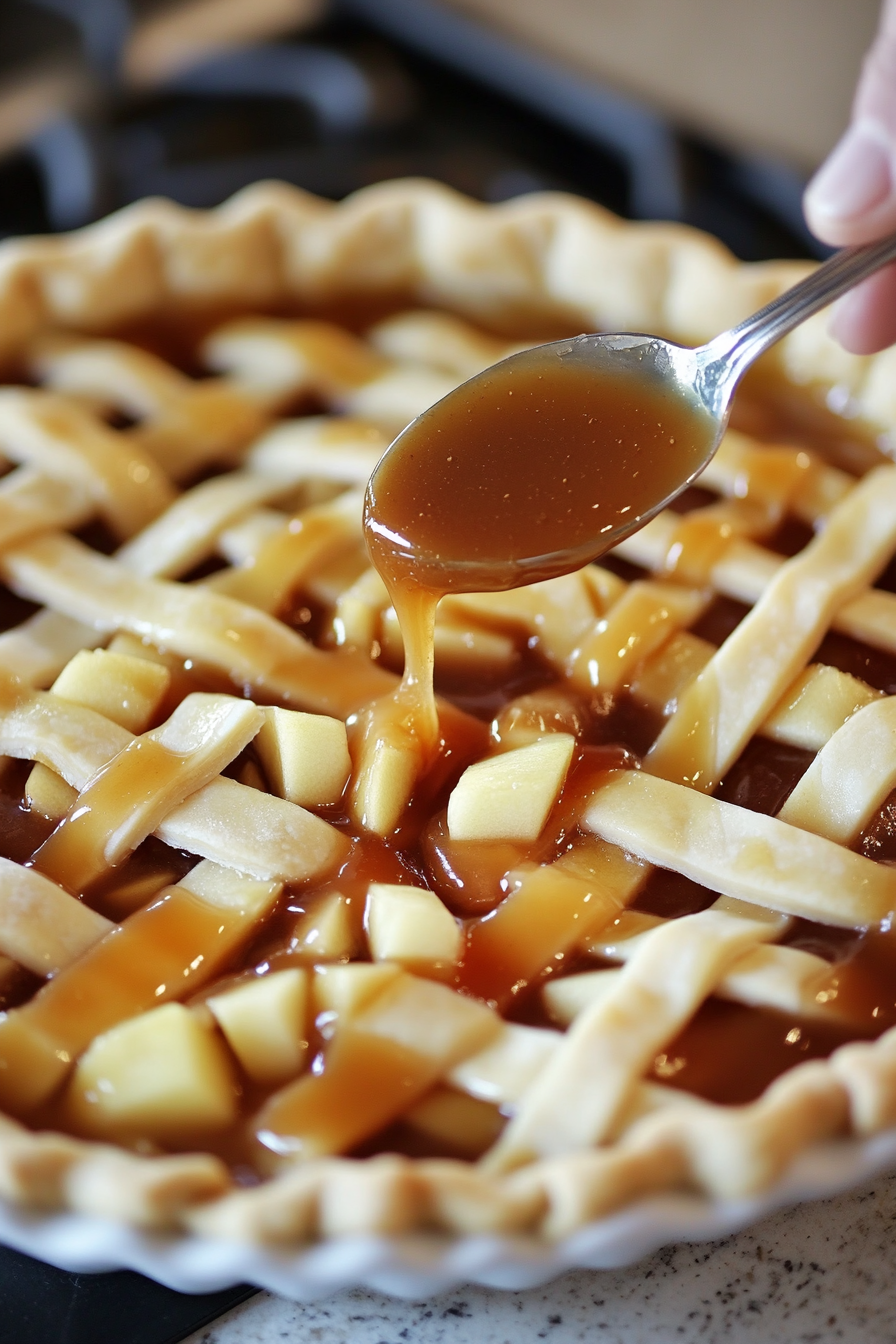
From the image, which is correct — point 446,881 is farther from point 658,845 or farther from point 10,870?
point 10,870

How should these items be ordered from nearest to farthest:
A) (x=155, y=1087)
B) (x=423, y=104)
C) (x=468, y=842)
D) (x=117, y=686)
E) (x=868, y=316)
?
(x=155, y=1087) → (x=468, y=842) → (x=117, y=686) → (x=868, y=316) → (x=423, y=104)

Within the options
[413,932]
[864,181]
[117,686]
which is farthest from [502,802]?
[864,181]

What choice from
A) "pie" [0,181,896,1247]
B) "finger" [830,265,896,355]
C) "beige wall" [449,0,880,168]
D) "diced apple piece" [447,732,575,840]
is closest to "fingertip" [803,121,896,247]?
"finger" [830,265,896,355]

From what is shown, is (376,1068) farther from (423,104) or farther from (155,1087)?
(423,104)

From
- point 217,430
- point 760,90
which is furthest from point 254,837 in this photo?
point 760,90

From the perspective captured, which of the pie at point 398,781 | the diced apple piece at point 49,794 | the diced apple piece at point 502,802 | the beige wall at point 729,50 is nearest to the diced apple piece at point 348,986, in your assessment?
the pie at point 398,781

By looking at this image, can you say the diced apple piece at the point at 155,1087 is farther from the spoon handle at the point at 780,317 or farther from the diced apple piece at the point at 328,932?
the spoon handle at the point at 780,317

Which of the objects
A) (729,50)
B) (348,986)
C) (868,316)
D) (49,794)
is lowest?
(49,794)
